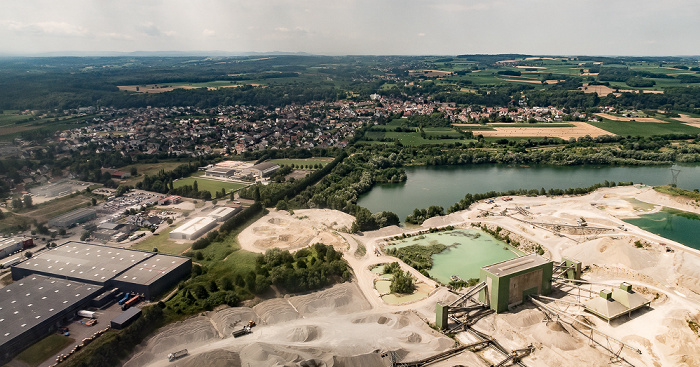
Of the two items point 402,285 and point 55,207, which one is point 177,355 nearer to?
point 402,285

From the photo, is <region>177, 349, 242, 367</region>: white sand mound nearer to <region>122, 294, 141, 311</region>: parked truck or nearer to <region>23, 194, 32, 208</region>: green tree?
A: <region>122, 294, 141, 311</region>: parked truck

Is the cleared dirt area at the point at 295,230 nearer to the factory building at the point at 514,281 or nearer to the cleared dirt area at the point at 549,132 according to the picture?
the factory building at the point at 514,281

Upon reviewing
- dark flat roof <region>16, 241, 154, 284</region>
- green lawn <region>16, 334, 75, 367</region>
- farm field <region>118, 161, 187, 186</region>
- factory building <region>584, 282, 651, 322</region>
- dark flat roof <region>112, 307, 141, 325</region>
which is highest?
farm field <region>118, 161, 187, 186</region>

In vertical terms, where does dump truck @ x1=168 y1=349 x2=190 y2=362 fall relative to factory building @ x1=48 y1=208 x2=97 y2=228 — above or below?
below

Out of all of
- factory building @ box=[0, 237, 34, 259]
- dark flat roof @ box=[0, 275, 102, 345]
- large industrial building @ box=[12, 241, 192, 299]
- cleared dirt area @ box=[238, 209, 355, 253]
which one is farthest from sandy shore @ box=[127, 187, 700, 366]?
factory building @ box=[0, 237, 34, 259]

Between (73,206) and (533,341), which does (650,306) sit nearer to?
(533,341)

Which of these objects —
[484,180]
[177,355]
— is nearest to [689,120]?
[484,180]
